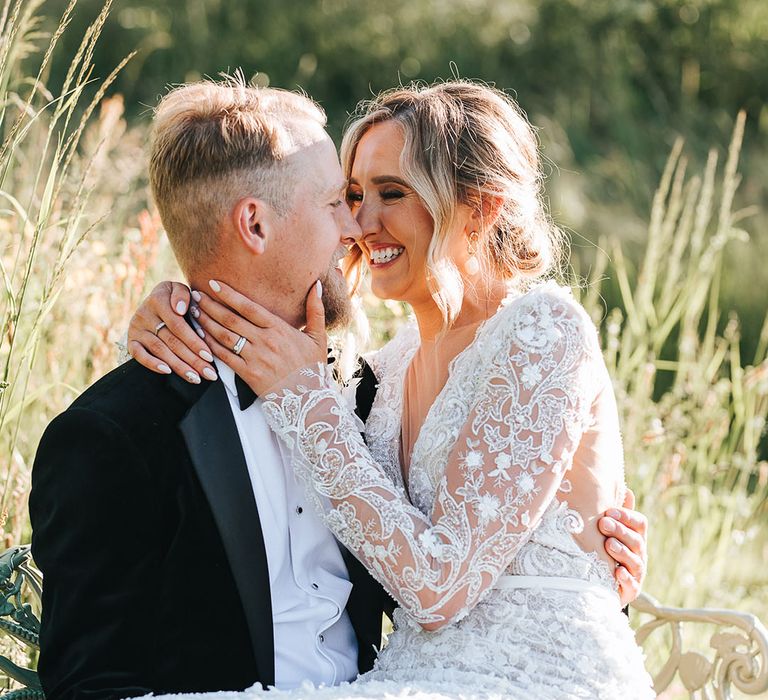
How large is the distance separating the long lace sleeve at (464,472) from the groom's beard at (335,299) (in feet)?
0.89

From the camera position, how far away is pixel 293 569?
269cm

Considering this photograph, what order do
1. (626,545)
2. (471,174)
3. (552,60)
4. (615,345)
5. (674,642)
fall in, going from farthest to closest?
(552,60), (615,345), (674,642), (471,174), (626,545)

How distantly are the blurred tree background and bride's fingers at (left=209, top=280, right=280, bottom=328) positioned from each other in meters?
6.90

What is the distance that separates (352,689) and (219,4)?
46.1 feet

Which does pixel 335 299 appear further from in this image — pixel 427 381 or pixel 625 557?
pixel 625 557

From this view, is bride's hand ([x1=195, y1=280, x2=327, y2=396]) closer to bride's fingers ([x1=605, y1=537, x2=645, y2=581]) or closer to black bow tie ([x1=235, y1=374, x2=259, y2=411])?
black bow tie ([x1=235, y1=374, x2=259, y2=411])

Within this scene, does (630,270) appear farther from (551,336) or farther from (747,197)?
(551,336)

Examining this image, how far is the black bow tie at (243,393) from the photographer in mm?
2668

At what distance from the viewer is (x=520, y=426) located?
2.64m

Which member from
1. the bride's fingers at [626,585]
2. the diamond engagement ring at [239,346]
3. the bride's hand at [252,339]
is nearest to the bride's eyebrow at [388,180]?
the bride's hand at [252,339]

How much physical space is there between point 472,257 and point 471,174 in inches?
9.7

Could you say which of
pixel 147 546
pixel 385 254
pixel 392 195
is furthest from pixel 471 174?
pixel 147 546

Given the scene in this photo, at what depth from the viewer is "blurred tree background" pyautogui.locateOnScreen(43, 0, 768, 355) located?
1069cm

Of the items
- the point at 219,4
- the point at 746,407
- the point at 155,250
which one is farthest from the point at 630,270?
the point at 219,4
